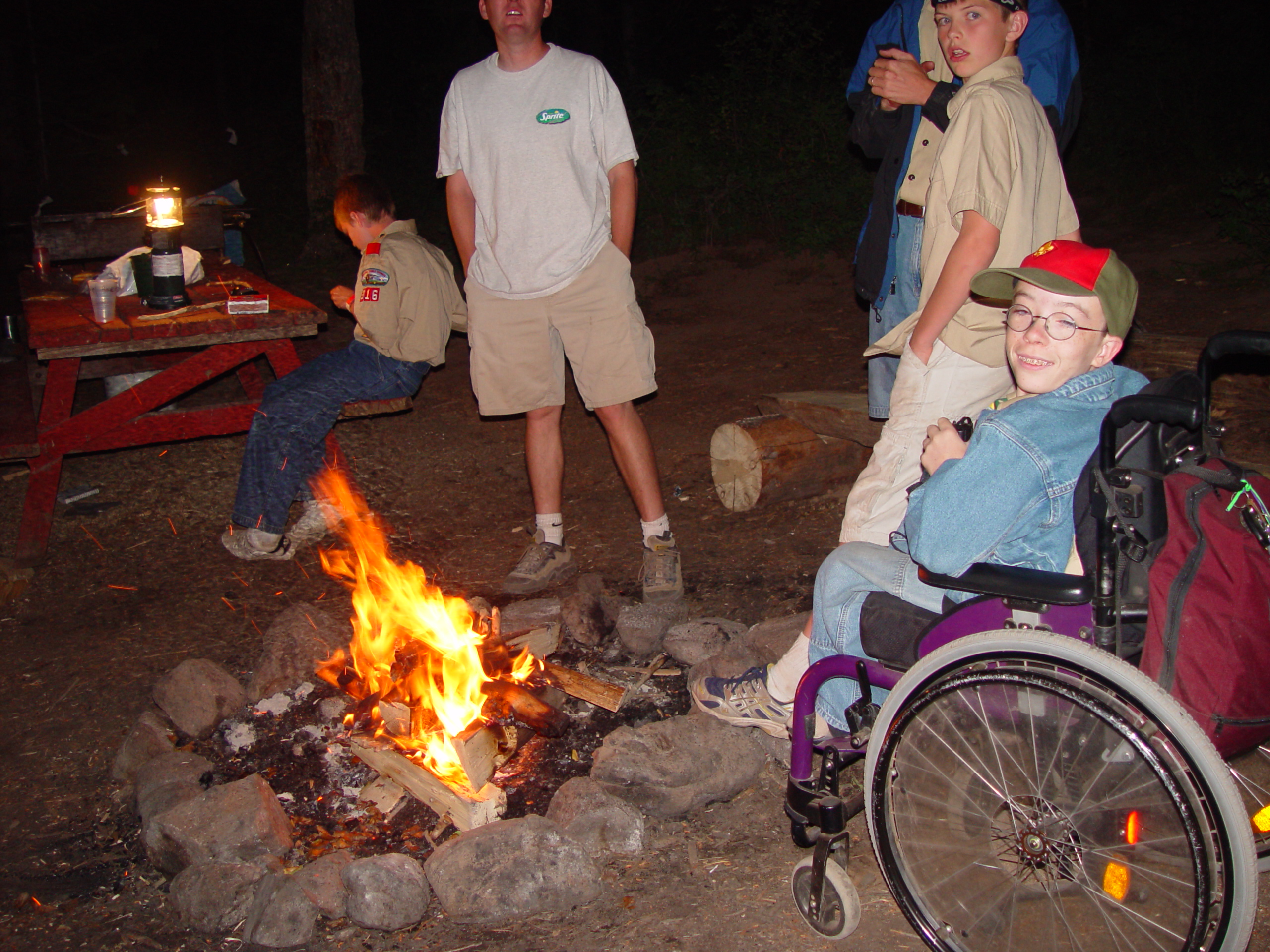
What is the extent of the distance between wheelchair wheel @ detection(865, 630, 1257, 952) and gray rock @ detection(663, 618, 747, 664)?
1.26 meters

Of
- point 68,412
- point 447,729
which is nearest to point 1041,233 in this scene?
point 447,729

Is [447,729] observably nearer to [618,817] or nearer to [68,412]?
[618,817]

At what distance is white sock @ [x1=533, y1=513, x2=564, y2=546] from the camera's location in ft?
13.3

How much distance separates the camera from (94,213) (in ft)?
19.8

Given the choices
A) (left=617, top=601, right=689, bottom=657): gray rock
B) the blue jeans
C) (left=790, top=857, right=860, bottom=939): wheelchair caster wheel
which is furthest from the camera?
(left=617, top=601, right=689, bottom=657): gray rock

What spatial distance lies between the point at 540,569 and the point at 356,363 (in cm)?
123

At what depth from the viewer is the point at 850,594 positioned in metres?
2.32

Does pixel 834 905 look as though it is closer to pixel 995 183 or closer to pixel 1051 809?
pixel 1051 809

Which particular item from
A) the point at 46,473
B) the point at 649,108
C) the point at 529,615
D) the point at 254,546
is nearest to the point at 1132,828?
the point at 529,615

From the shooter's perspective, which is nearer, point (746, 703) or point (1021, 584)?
point (1021, 584)

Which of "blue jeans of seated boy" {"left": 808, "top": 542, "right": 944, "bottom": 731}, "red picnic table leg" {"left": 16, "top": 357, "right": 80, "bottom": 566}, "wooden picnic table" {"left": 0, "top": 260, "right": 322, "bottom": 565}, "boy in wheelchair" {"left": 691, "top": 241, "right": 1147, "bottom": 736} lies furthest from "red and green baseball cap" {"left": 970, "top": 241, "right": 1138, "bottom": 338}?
"red picnic table leg" {"left": 16, "top": 357, "right": 80, "bottom": 566}

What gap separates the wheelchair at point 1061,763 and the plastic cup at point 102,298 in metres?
3.49

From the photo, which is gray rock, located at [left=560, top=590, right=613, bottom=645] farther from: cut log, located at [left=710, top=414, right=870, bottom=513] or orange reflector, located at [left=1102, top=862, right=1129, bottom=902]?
orange reflector, located at [left=1102, top=862, right=1129, bottom=902]

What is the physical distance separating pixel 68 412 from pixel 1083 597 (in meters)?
4.04
